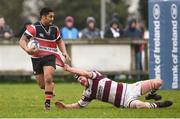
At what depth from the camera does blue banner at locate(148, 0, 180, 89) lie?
82.6 ft

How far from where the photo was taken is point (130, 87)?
18.5 m

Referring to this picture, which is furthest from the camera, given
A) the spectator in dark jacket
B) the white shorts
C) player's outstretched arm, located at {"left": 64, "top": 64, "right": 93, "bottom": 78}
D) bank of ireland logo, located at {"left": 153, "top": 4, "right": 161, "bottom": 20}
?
the spectator in dark jacket

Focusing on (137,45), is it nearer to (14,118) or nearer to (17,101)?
(17,101)

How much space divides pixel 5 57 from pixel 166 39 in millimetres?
8156

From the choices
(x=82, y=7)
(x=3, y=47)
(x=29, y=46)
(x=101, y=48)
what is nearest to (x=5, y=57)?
(x=3, y=47)

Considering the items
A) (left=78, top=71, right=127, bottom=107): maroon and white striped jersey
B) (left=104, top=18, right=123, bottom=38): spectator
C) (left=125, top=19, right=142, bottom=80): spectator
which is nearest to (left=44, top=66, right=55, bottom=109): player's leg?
(left=78, top=71, right=127, bottom=107): maroon and white striped jersey

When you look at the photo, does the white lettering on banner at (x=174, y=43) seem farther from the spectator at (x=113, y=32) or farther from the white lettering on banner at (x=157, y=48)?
the spectator at (x=113, y=32)

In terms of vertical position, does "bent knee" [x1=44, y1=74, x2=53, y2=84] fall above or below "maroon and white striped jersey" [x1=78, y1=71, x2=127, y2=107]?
above

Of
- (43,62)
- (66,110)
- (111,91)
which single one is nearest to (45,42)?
(43,62)

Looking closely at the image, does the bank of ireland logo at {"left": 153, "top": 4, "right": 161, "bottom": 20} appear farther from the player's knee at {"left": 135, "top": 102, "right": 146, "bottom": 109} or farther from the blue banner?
the player's knee at {"left": 135, "top": 102, "right": 146, "bottom": 109}

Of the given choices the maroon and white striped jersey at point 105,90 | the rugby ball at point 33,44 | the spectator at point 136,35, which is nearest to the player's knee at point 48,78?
the rugby ball at point 33,44

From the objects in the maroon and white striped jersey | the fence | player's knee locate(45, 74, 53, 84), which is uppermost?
player's knee locate(45, 74, 53, 84)

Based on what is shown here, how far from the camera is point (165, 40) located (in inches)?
998

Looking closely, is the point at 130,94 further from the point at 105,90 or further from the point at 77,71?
the point at 77,71
